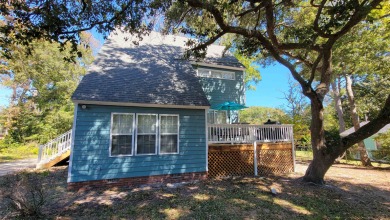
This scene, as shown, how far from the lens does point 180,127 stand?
8109mm

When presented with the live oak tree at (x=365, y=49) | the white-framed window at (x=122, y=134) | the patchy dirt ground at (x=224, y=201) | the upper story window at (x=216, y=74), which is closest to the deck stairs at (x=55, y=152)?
the patchy dirt ground at (x=224, y=201)

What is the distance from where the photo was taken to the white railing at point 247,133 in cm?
884

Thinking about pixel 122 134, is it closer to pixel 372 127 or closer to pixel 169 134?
pixel 169 134

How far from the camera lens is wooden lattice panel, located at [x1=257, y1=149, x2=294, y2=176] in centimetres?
941

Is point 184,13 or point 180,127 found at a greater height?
point 184,13

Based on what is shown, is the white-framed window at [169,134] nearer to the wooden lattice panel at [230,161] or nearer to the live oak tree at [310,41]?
the wooden lattice panel at [230,161]

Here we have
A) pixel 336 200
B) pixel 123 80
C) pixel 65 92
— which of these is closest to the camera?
pixel 336 200

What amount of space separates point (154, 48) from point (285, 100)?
1889 cm

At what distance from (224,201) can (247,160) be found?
3878 millimetres

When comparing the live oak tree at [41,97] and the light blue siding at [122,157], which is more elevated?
the live oak tree at [41,97]

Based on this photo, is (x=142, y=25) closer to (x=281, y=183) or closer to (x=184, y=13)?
Result: (x=184, y=13)

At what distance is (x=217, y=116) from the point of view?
39.9 ft

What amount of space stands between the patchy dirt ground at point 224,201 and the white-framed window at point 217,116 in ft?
15.4

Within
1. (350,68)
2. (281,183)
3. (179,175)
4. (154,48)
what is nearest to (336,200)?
(281,183)
